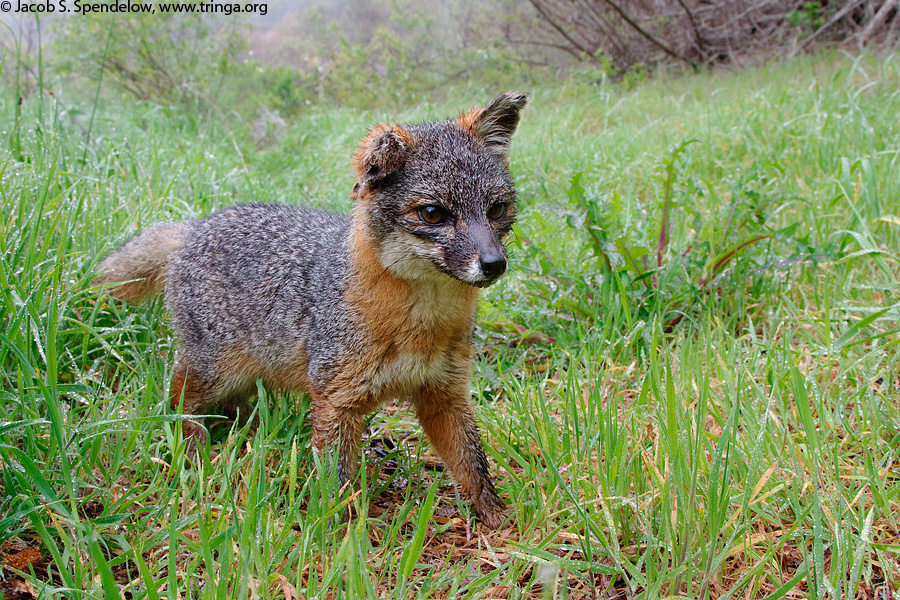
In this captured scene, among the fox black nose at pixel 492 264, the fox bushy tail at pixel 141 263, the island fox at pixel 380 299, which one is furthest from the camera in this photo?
the fox bushy tail at pixel 141 263

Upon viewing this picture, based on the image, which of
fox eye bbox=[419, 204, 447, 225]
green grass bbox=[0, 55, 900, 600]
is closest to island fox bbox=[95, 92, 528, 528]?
fox eye bbox=[419, 204, 447, 225]

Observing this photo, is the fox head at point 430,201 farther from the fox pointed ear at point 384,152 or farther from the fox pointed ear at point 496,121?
the fox pointed ear at point 496,121

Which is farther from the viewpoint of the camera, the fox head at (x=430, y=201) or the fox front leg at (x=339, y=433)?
the fox front leg at (x=339, y=433)

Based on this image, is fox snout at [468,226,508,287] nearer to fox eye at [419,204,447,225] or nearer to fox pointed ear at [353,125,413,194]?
fox eye at [419,204,447,225]

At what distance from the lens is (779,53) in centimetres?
1003

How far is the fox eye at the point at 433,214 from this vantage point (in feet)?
8.93

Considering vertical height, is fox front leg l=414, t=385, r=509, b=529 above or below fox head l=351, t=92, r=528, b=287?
below

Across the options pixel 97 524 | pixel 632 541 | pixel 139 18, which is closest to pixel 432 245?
pixel 632 541

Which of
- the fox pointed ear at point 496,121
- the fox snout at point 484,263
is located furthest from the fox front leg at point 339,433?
the fox pointed ear at point 496,121

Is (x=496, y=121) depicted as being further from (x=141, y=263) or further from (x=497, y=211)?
(x=141, y=263)

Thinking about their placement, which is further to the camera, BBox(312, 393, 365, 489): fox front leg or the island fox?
BBox(312, 393, 365, 489): fox front leg

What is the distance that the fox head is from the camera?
8.64 feet

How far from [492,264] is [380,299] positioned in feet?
1.78

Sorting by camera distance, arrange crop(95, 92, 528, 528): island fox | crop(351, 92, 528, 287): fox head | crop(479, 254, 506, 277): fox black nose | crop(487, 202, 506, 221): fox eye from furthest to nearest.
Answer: crop(487, 202, 506, 221): fox eye < crop(95, 92, 528, 528): island fox < crop(351, 92, 528, 287): fox head < crop(479, 254, 506, 277): fox black nose
